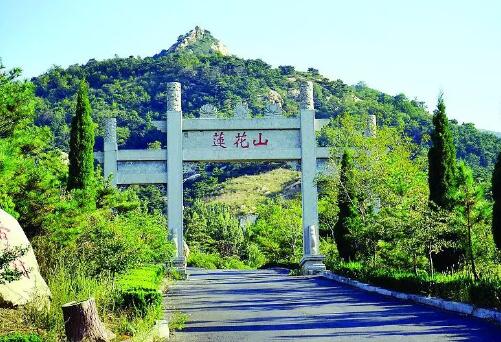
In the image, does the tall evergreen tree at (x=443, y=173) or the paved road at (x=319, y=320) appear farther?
the tall evergreen tree at (x=443, y=173)

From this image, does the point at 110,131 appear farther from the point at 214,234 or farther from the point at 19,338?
the point at 214,234

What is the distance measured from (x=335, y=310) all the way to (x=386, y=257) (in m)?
7.74

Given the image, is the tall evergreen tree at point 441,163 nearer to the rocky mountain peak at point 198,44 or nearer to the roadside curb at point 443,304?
the roadside curb at point 443,304

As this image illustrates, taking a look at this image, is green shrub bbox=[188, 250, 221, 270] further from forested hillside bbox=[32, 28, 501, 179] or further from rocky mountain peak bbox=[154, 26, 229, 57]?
rocky mountain peak bbox=[154, 26, 229, 57]

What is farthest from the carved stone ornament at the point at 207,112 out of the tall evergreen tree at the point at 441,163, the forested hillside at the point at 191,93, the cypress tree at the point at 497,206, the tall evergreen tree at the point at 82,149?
the forested hillside at the point at 191,93

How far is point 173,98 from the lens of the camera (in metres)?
25.0

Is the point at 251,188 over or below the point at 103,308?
over

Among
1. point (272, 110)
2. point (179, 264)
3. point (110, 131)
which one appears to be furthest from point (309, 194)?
point (110, 131)

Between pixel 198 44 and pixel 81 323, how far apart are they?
365 feet

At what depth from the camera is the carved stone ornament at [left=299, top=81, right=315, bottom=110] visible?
82.4ft

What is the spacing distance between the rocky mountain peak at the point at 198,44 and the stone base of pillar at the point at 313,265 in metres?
90.1

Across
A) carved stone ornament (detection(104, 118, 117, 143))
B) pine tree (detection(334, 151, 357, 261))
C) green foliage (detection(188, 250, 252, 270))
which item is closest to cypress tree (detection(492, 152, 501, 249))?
pine tree (detection(334, 151, 357, 261))

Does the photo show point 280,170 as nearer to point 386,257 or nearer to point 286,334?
point 386,257

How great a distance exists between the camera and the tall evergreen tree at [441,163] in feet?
51.4
